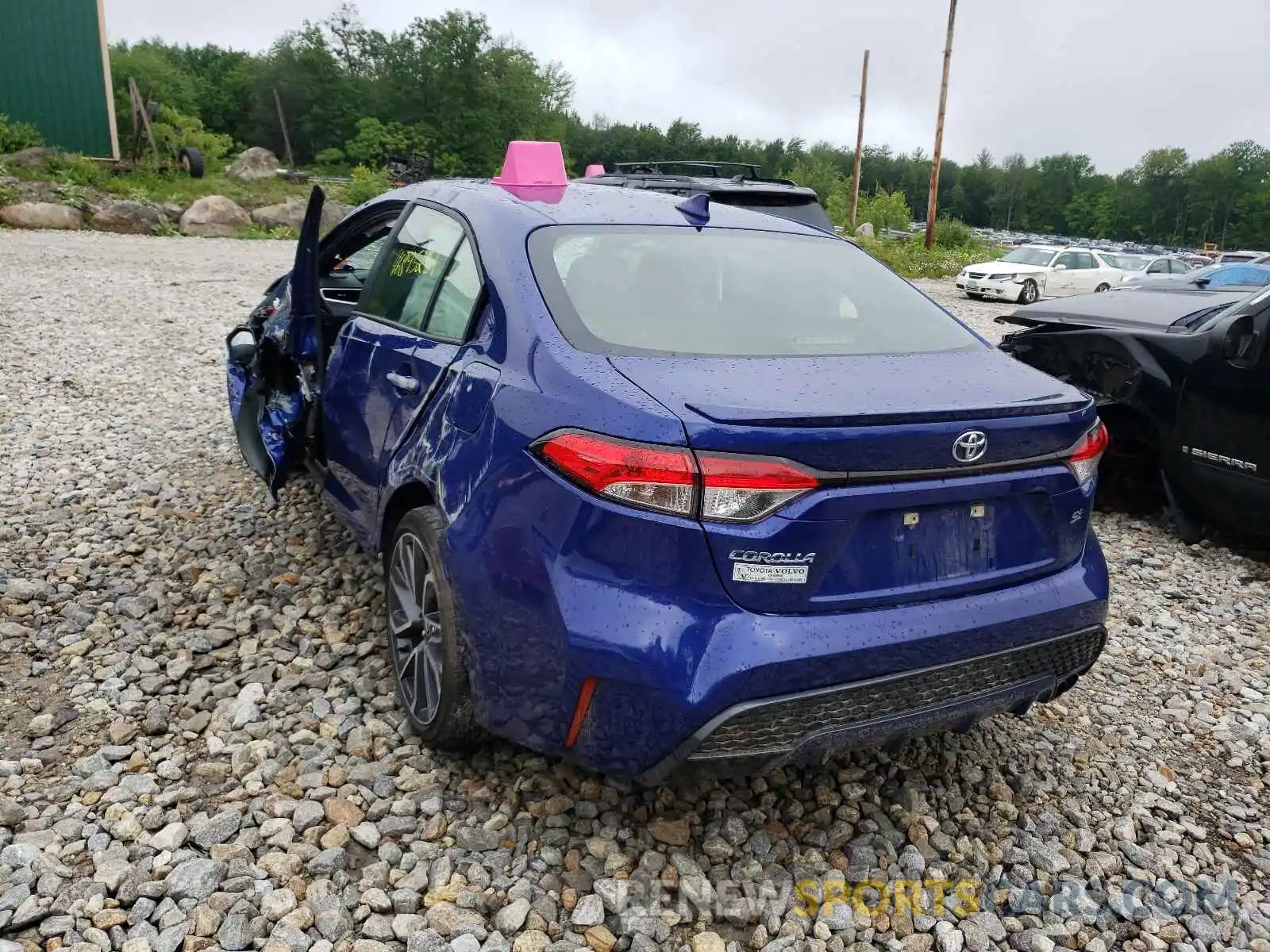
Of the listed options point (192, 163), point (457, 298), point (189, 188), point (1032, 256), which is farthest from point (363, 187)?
point (457, 298)

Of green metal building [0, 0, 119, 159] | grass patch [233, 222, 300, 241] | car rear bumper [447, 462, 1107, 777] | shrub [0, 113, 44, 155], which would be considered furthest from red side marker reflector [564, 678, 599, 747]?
green metal building [0, 0, 119, 159]

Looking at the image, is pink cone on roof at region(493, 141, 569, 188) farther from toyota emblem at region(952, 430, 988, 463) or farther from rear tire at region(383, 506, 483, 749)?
toyota emblem at region(952, 430, 988, 463)

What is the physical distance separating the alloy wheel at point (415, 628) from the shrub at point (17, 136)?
23422 mm

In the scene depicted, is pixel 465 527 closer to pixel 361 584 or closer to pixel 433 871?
pixel 433 871

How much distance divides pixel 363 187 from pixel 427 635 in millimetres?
26790

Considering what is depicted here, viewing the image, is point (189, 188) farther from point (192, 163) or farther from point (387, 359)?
point (387, 359)

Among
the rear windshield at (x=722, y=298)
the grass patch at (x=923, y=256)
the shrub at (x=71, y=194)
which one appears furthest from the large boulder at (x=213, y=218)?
the rear windshield at (x=722, y=298)

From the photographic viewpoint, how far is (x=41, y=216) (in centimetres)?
1819

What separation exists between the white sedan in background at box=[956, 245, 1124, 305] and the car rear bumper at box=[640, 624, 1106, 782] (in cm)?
2006

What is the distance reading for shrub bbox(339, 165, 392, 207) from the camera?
2628 centimetres

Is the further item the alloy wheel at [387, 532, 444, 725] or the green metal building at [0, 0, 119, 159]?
the green metal building at [0, 0, 119, 159]

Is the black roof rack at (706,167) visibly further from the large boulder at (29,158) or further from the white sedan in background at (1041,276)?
the large boulder at (29,158)

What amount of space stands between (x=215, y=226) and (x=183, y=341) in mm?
13828

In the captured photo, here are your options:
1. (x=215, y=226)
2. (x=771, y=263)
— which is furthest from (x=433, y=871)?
(x=215, y=226)
